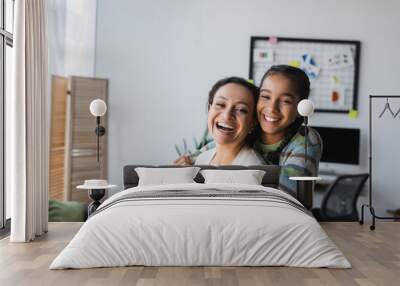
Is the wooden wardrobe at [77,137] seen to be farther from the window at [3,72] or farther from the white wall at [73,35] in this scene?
the window at [3,72]

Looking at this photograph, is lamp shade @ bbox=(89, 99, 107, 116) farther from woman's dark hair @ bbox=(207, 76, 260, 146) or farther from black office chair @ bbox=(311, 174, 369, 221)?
black office chair @ bbox=(311, 174, 369, 221)

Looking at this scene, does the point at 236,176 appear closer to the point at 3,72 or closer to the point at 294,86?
the point at 294,86

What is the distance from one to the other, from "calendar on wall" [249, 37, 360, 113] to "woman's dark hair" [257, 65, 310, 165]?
0.19ft

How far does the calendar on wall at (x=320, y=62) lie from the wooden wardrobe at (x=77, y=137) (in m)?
1.89

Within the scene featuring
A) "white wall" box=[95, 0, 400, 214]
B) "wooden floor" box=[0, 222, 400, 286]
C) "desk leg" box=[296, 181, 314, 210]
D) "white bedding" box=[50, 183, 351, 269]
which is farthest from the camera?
"white wall" box=[95, 0, 400, 214]

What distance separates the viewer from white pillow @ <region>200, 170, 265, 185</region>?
5783 millimetres

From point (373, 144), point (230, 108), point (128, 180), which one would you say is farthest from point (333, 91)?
point (128, 180)

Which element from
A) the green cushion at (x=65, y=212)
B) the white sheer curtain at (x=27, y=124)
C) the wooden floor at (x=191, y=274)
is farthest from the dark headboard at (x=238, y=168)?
the wooden floor at (x=191, y=274)

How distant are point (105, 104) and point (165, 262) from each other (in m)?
2.61

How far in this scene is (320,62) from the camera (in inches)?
260

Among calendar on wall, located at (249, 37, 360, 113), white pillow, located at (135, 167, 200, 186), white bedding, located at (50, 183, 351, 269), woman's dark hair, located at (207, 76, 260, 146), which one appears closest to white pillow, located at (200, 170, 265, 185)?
white pillow, located at (135, 167, 200, 186)

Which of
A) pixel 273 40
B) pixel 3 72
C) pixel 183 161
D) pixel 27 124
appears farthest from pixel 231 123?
pixel 3 72

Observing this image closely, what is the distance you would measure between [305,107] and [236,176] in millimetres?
1093

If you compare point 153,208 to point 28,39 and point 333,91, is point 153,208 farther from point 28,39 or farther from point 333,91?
point 333,91
